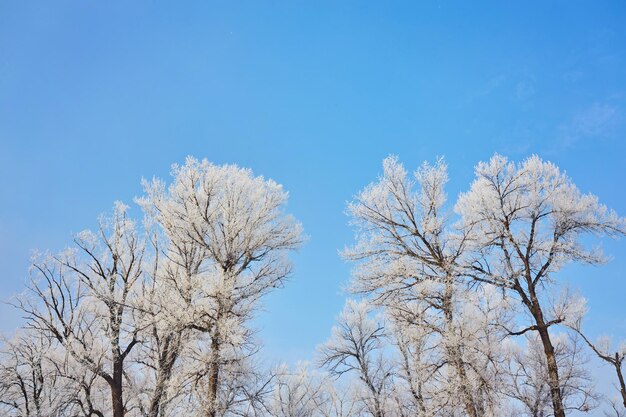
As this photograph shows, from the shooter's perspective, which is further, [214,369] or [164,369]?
[214,369]

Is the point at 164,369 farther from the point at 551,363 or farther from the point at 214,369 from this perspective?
the point at 551,363

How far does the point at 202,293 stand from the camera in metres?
13.1

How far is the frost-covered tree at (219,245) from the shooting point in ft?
41.4

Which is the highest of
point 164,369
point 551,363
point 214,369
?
point 214,369

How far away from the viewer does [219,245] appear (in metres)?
14.4

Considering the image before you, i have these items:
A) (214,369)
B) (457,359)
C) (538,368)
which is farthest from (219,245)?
(538,368)

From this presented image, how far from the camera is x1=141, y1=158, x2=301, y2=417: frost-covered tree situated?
1262 cm

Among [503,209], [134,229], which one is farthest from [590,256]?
[134,229]

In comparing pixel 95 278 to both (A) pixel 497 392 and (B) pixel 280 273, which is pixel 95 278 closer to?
(B) pixel 280 273

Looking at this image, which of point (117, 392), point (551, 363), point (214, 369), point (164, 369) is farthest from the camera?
point (214, 369)

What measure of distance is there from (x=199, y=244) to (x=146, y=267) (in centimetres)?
172

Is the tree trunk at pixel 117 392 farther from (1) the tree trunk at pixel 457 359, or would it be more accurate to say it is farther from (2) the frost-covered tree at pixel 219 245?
(1) the tree trunk at pixel 457 359

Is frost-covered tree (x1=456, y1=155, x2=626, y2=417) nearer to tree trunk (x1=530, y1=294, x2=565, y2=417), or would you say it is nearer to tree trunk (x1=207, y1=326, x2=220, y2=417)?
tree trunk (x1=530, y1=294, x2=565, y2=417)

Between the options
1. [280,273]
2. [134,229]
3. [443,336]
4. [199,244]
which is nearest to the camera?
[443,336]
